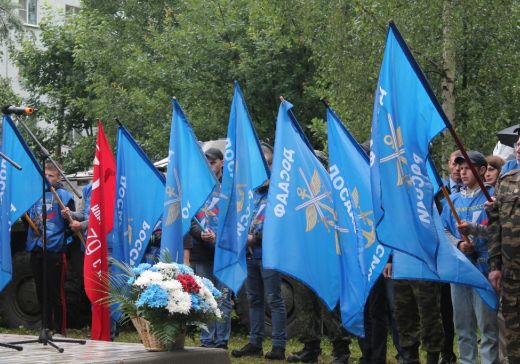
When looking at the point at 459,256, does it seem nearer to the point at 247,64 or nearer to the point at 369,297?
the point at 369,297

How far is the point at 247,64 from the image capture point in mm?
26266

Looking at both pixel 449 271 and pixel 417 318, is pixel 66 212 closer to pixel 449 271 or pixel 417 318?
pixel 417 318

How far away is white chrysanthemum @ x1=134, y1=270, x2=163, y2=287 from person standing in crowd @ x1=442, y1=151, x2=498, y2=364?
8.12ft

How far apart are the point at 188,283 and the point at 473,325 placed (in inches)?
94.5

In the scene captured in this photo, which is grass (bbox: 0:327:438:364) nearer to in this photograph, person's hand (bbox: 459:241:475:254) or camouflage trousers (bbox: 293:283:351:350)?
camouflage trousers (bbox: 293:283:351:350)

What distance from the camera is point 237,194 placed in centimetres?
1050

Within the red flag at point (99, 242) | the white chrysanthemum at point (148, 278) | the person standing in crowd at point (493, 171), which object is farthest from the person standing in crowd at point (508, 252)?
the red flag at point (99, 242)

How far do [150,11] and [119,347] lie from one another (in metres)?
24.2

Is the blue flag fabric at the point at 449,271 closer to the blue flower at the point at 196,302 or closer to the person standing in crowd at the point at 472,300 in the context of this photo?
the person standing in crowd at the point at 472,300

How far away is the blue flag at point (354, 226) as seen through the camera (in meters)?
9.43

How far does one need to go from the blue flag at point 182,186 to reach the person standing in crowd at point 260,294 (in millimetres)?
568

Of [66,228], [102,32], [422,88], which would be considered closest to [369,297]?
[422,88]

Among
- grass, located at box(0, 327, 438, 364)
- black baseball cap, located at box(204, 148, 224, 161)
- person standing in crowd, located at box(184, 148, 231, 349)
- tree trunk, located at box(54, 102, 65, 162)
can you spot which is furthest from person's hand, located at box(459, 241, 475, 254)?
tree trunk, located at box(54, 102, 65, 162)

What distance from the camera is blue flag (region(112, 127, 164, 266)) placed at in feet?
38.0
